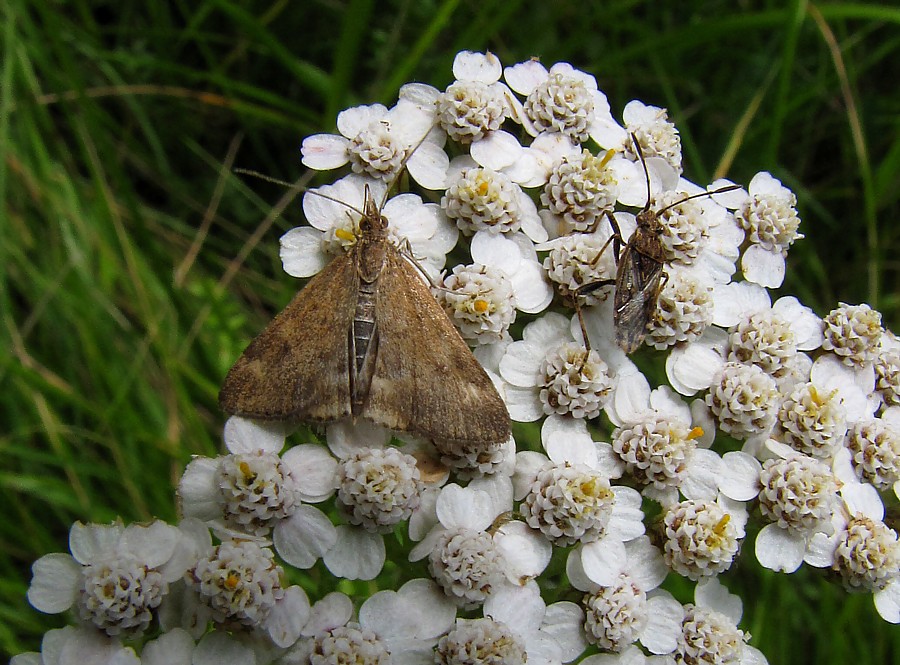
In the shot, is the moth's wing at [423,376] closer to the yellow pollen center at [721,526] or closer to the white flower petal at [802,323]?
the yellow pollen center at [721,526]

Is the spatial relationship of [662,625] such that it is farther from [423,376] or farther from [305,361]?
[305,361]

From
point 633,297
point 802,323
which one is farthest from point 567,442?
point 802,323

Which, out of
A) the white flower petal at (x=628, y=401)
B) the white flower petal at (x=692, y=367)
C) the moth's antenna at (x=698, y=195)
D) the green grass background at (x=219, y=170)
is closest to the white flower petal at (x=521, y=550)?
the white flower petal at (x=628, y=401)

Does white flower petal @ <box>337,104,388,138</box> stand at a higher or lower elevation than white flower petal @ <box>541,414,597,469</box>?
higher

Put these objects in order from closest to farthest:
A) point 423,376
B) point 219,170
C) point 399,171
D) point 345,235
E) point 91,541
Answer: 1. point 91,541
2. point 423,376
3. point 345,235
4. point 399,171
5. point 219,170

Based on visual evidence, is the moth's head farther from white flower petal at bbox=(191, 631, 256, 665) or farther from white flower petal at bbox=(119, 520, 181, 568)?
white flower petal at bbox=(191, 631, 256, 665)

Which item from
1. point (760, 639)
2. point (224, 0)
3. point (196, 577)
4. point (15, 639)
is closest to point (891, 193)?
point (760, 639)

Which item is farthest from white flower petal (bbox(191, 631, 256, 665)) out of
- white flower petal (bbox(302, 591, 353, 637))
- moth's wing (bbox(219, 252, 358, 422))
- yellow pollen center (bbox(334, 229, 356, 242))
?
yellow pollen center (bbox(334, 229, 356, 242))
